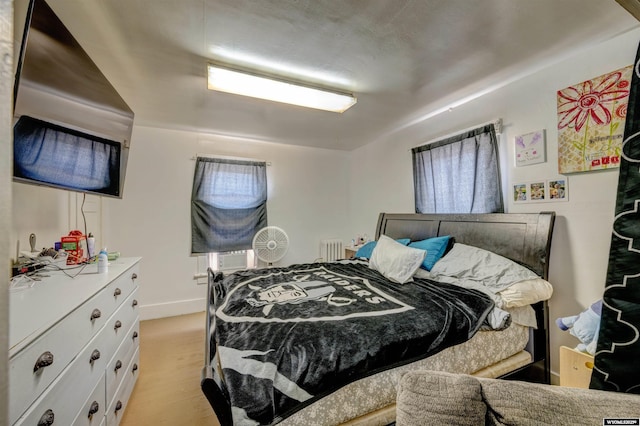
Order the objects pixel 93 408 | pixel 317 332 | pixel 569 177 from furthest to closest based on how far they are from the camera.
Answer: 1. pixel 569 177
2. pixel 317 332
3. pixel 93 408

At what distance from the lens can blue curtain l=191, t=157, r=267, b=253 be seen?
3.45 meters

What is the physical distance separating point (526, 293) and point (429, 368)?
3.07 feet

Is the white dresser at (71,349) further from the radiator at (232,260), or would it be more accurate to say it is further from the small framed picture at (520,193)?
the small framed picture at (520,193)

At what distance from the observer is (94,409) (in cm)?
117

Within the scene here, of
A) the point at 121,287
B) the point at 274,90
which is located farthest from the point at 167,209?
the point at 274,90

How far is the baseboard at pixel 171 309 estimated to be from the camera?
10.4 feet

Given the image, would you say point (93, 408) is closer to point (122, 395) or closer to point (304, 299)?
point (122, 395)

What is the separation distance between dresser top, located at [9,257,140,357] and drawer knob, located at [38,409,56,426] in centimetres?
29

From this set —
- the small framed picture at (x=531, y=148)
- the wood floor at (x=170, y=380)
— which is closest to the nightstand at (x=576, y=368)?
the small framed picture at (x=531, y=148)

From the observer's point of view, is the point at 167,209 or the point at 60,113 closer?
the point at 60,113

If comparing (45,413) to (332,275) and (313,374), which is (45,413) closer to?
(313,374)

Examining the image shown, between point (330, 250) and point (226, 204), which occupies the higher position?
point (226, 204)

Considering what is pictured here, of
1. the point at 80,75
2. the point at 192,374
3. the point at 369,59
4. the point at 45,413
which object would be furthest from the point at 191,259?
the point at 369,59

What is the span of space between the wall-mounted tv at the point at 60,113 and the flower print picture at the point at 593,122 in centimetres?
311
